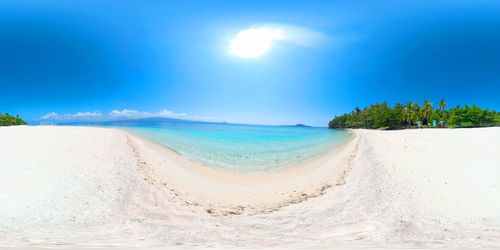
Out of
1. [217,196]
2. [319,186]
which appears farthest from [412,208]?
[217,196]

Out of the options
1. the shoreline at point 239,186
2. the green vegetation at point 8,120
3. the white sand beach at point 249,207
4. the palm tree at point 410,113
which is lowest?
the shoreline at point 239,186

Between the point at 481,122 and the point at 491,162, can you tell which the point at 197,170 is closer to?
the point at 491,162

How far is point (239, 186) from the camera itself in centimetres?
899

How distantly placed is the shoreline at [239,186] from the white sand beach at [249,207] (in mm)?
42

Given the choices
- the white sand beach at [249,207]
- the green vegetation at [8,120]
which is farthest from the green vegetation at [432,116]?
the green vegetation at [8,120]

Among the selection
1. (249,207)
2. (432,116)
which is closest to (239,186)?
(249,207)

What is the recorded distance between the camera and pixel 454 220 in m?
4.33

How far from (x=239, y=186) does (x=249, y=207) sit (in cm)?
257

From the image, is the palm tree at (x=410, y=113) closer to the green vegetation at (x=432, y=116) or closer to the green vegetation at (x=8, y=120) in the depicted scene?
the green vegetation at (x=432, y=116)

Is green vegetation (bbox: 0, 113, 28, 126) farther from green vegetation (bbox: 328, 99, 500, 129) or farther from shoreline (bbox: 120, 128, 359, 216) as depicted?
green vegetation (bbox: 328, 99, 500, 129)

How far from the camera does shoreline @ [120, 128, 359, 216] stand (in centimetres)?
658

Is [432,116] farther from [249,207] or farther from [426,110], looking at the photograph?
[249,207]

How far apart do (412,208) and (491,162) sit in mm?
6354

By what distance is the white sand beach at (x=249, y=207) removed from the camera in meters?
3.78
